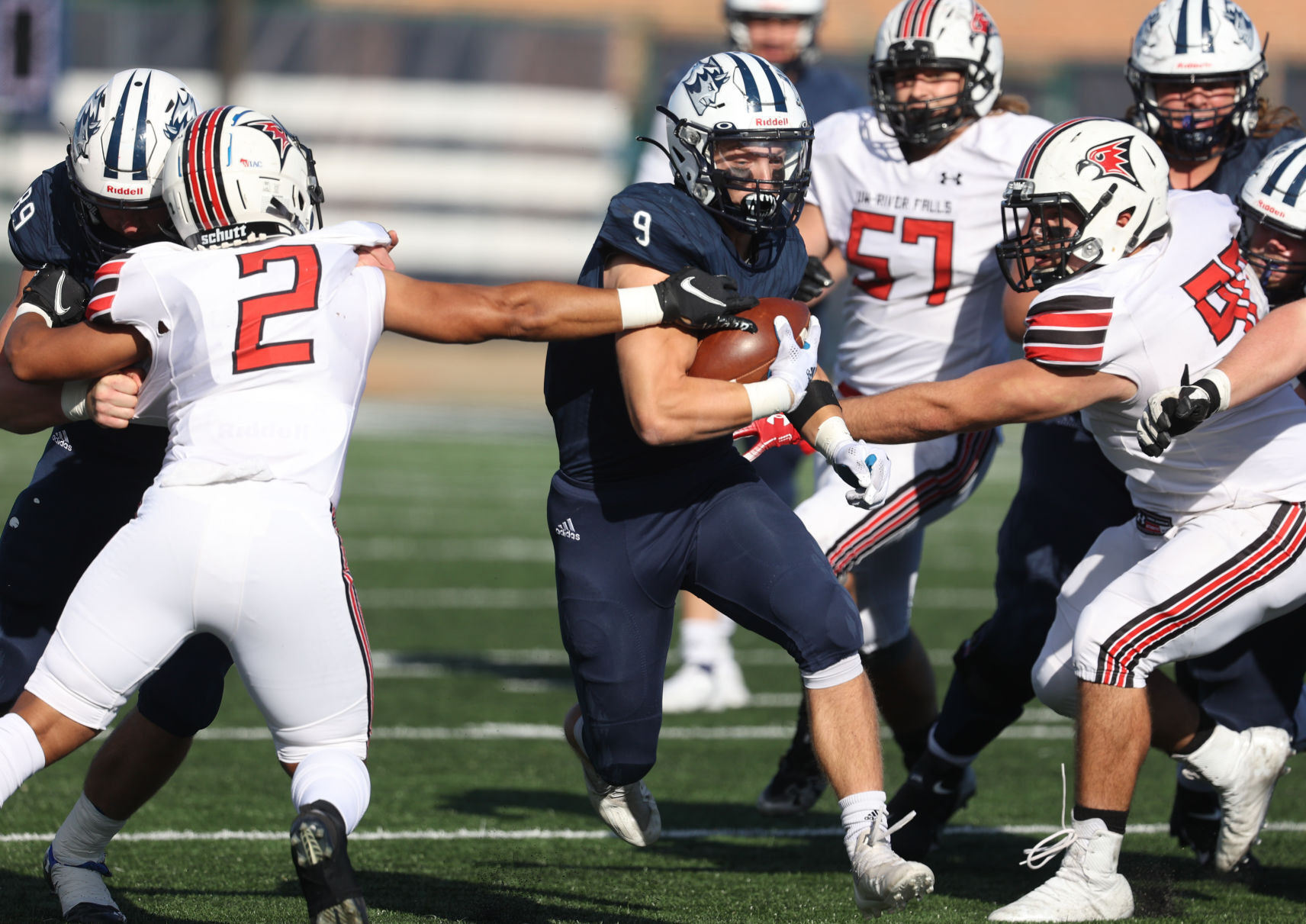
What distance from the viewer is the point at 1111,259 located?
152 inches

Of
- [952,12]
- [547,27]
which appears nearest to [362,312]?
[952,12]

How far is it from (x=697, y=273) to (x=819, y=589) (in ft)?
2.30

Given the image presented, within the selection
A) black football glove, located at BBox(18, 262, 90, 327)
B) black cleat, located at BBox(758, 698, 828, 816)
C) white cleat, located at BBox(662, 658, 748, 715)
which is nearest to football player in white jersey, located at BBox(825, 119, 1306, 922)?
black cleat, located at BBox(758, 698, 828, 816)

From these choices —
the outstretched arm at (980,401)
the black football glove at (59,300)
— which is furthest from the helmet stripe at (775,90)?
the black football glove at (59,300)

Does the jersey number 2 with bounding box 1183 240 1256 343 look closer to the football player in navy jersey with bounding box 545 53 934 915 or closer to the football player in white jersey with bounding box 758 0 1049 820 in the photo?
the football player in navy jersey with bounding box 545 53 934 915

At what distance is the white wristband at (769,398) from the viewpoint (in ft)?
11.1

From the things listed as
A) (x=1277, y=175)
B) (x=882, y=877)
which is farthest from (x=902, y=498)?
(x=882, y=877)

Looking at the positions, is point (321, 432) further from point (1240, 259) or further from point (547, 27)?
point (547, 27)

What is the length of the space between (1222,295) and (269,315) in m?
2.11

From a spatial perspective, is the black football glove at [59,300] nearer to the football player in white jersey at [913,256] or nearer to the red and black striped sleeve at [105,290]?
the red and black striped sleeve at [105,290]

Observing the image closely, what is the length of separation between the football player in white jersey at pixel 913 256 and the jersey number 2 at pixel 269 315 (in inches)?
74.1

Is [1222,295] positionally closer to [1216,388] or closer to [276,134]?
[1216,388]

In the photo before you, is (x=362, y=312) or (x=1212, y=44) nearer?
(x=362, y=312)

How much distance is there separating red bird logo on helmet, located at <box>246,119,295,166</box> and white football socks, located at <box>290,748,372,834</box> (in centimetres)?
114
